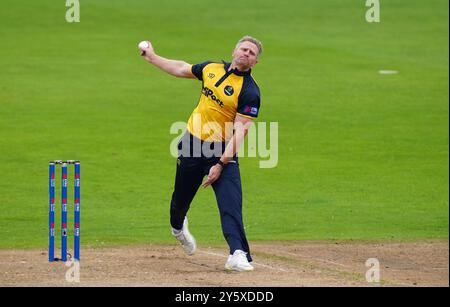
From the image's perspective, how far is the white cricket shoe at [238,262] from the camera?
41.0 feet

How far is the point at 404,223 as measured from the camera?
18.1 metres

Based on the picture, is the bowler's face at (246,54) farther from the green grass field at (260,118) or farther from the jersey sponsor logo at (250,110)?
the green grass field at (260,118)

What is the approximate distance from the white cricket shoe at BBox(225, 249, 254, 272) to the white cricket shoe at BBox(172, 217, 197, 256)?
3.70 ft

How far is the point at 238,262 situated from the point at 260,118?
13.9 metres

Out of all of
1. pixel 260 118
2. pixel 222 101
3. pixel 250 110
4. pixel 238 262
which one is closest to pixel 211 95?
pixel 222 101

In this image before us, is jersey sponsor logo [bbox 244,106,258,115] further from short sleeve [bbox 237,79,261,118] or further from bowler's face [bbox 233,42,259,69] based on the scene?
bowler's face [bbox 233,42,259,69]

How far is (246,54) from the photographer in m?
12.4

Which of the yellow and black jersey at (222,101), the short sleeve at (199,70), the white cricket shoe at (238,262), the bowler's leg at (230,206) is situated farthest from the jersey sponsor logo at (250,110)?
the white cricket shoe at (238,262)

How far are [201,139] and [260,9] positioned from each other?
2722cm

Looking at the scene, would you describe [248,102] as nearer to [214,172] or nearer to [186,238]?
[214,172]


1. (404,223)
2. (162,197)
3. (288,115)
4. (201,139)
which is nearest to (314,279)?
(201,139)

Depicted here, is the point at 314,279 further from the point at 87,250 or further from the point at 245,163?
the point at 245,163

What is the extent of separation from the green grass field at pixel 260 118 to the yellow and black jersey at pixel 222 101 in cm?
389

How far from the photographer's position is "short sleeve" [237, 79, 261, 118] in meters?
12.4
